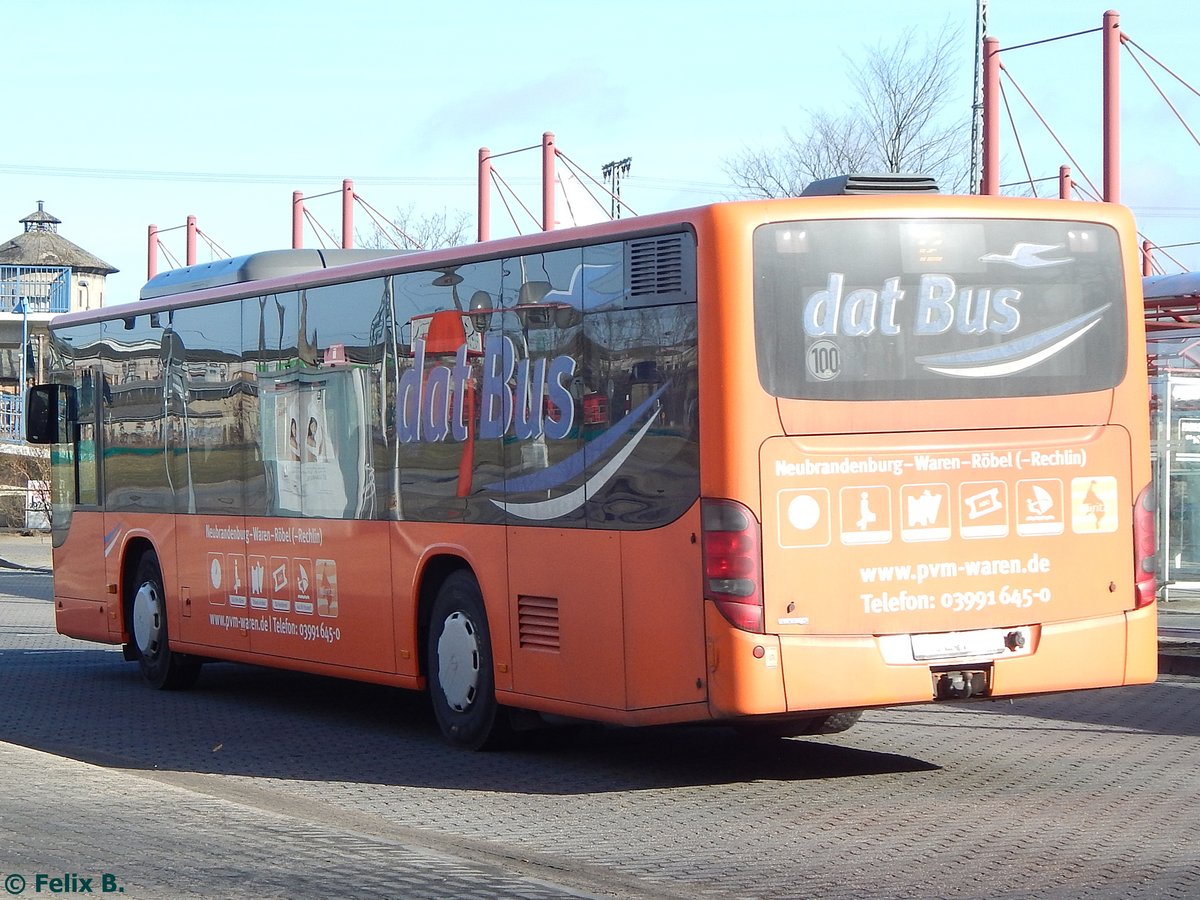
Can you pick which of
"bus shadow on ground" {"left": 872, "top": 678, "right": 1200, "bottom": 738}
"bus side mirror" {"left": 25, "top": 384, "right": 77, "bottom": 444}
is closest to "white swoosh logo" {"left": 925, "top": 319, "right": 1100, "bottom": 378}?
"bus shadow on ground" {"left": 872, "top": 678, "right": 1200, "bottom": 738}

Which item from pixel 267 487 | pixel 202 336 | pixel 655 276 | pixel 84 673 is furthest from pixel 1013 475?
pixel 84 673

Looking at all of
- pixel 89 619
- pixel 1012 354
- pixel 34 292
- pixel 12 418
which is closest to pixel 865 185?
pixel 1012 354

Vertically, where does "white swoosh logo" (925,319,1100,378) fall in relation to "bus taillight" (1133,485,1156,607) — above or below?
above

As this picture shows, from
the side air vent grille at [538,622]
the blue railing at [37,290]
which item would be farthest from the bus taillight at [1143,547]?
the blue railing at [37,290]

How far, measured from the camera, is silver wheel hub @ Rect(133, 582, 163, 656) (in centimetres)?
1494

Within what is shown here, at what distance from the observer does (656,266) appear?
9.05m

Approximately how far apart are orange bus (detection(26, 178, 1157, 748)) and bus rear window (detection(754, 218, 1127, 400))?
15mm

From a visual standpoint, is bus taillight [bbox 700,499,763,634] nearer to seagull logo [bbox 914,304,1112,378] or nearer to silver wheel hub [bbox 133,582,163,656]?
seagull logo [bbox 914,304,1112,378]

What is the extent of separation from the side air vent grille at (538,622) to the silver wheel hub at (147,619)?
5.78 meters

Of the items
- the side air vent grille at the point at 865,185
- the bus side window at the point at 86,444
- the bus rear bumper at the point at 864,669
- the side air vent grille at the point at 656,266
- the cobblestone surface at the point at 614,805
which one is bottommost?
the cobblestone surface at the point at 614,805

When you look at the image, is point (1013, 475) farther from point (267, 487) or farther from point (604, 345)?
point (267, 487)

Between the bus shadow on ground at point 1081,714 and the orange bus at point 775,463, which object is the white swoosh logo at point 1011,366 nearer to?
the orange bus at point 775,463

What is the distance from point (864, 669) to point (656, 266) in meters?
2.28

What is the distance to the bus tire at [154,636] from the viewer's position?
14867 millimetres
